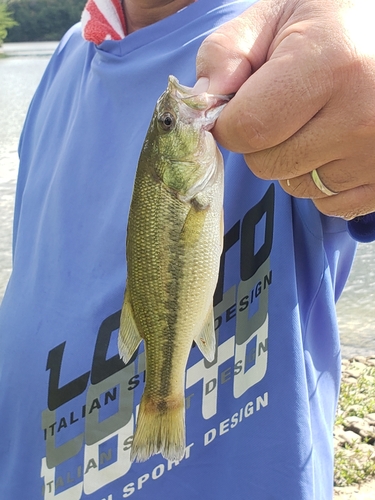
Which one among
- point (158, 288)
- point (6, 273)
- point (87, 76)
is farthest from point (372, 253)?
point (158, 288)

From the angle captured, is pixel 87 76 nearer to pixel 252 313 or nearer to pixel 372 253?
pixel 252 313

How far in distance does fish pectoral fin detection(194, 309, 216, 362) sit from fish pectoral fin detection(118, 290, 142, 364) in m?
0.12

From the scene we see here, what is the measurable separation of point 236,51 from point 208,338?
19.0 inches

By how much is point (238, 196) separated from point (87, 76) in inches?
26.8

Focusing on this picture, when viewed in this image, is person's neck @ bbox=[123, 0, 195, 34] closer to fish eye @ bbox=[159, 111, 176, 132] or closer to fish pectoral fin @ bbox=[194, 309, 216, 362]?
fish eye @ bbox=[159, 111, 176, 132]

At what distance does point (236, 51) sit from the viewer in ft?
2.82

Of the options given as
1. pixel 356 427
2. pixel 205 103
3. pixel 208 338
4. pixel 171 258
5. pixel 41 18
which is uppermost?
pixel 205 103

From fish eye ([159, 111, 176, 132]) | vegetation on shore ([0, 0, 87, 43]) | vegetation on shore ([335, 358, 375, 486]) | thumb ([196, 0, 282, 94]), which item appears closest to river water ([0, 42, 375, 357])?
vegetation on shore ([335, 358, 375, 486])

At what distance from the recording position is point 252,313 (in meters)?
1.18

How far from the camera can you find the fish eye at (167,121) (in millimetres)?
1037

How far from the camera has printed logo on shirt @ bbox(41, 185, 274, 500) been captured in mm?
1169

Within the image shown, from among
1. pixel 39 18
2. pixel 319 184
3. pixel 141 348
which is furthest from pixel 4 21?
pixel 319 184

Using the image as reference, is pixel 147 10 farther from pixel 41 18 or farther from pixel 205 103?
pixel 41 18

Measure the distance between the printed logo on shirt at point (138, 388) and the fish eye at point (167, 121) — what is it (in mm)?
237
